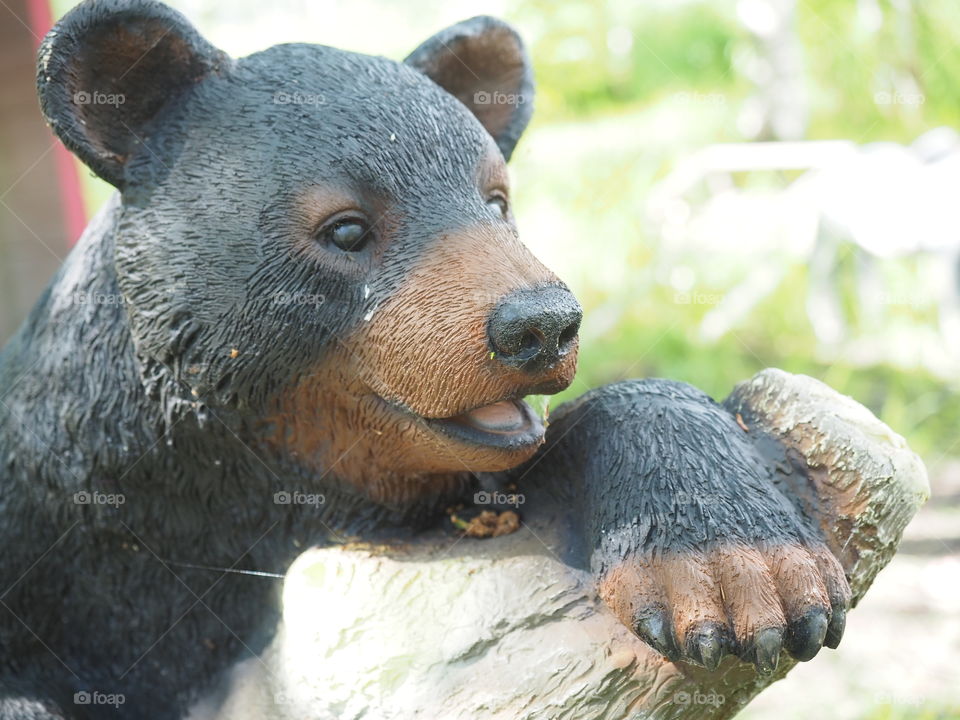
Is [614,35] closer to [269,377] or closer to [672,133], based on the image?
[672,133]

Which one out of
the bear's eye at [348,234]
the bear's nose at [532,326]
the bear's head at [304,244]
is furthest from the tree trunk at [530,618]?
the bear's eye at [348,234]

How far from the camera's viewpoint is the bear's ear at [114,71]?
147 centimetres

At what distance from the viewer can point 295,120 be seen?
1464mm

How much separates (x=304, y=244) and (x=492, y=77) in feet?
1.92

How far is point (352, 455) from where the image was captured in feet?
5.04

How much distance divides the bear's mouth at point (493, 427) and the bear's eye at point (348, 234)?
0.85 ft

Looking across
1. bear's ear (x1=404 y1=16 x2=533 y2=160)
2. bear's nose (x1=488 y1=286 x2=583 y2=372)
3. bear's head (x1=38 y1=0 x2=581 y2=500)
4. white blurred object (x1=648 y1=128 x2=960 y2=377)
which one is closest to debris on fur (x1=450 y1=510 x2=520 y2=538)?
bear's head (x1=38 y1=0 x2=581 y2=500)

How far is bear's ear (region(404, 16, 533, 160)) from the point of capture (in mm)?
1779

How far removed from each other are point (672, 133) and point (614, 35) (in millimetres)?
1018

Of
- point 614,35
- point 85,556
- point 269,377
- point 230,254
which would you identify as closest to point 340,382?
point 269,377

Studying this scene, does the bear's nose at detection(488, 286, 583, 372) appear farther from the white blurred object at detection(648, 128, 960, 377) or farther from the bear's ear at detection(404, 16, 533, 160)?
the white blurred object at detection(648, 128, 960, 377)

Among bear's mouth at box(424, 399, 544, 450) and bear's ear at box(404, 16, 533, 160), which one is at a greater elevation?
bear's ear at box(404, 16, 533, 160)

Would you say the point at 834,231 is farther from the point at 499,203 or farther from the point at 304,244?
the point at 304,244

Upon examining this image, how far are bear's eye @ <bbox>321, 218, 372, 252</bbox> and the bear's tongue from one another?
0.28 m
